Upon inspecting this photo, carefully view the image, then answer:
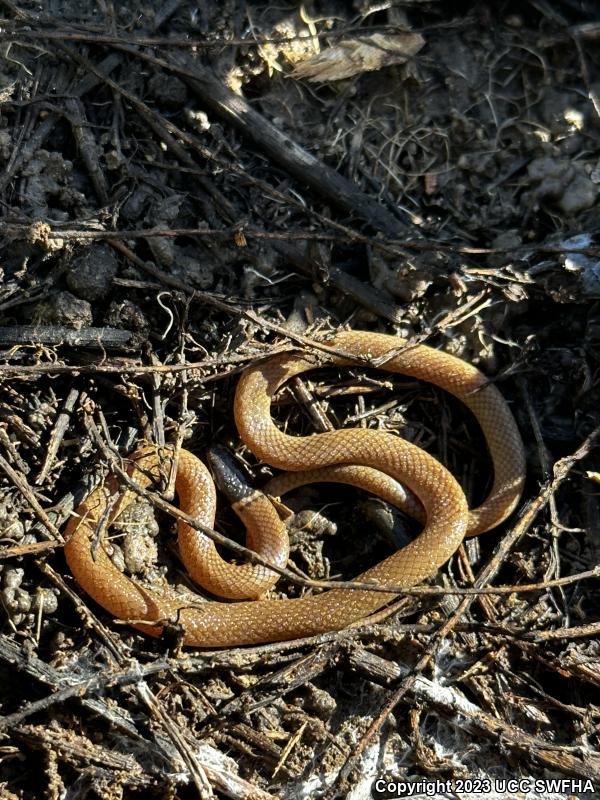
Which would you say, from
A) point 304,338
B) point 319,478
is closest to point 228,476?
point 319,478

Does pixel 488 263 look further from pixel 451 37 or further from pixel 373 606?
pixel 373 606

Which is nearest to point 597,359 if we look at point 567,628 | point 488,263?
point 488,263

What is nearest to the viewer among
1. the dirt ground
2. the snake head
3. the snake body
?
the dirt ground

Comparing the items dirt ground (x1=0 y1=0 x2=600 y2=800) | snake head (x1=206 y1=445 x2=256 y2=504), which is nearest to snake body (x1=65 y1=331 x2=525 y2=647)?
snake head (x1=206 y1=445 x2=256 y2=504)

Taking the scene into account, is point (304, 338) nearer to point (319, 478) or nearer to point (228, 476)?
point (319, 478)

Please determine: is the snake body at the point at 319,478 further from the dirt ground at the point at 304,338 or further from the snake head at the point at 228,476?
the dirt ground at the point at 304,338

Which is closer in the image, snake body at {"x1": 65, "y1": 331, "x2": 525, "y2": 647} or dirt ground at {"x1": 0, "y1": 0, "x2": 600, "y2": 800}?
dirt ground at {"x1": 0, "y1": 0, "x2": 600, "y2": 800}

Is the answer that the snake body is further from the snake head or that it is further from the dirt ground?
the dirt ground
